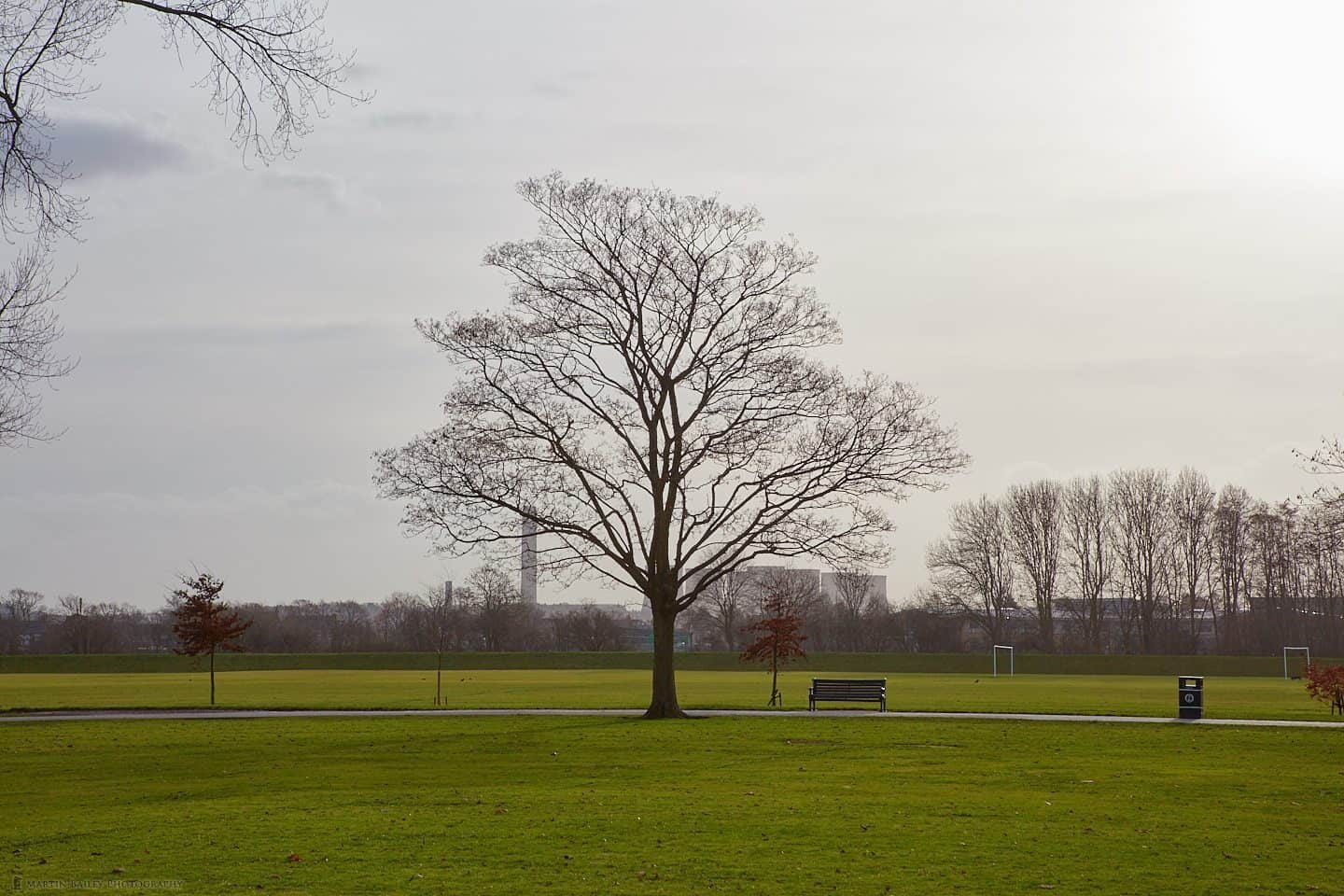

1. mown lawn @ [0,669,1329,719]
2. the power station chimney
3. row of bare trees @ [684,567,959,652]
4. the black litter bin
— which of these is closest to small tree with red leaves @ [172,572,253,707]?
mown lawn @ [0,669,1329,719]

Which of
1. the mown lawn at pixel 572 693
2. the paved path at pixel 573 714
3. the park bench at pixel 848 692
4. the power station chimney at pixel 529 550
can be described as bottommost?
the mown lawn at pixel 572 693

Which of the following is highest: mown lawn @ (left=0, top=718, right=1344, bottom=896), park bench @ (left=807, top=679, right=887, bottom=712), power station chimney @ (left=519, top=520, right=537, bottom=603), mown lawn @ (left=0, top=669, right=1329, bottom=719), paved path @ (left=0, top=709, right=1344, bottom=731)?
power station chimney @ (left=519, top=520, right=537, bottom=603)

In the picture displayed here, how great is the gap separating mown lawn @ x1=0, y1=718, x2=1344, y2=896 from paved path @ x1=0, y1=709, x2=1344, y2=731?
11.0ft

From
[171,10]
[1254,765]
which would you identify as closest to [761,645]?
[1254,765]

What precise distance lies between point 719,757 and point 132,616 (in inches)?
4945

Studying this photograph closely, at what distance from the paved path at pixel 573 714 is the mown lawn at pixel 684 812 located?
3342 millimetres

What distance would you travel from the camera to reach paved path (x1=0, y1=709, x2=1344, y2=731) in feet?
87.5

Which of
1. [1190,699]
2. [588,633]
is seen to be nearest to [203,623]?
[1190,699]

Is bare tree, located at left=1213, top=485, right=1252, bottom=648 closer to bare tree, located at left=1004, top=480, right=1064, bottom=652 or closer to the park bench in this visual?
bare tree, located at left=1004, top=480, right=1064, bottom=652

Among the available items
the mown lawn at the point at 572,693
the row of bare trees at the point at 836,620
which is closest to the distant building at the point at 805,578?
the row of bare trees at the point at 836,620

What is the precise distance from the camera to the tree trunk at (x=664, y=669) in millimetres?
28047

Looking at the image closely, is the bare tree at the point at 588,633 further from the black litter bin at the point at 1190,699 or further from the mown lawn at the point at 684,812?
the mown lawn at the point at 684,812

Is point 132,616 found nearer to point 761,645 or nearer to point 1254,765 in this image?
point 761,645

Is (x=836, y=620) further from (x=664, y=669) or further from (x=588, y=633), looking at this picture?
(x=664, y=669)
